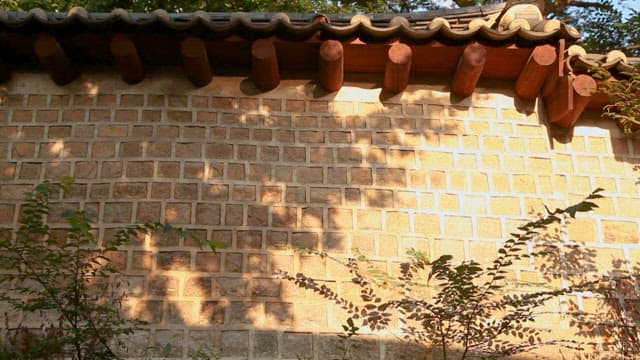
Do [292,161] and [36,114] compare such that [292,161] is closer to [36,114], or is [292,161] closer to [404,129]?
[404,129]

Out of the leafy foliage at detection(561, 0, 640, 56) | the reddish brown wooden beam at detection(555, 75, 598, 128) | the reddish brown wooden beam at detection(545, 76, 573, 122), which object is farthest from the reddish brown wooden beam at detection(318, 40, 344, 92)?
the leafy foliage at detection(561, 0, 640, 56)

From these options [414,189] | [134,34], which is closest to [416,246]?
[414,189]

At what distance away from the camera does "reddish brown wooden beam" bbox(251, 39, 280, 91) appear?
16.5ft

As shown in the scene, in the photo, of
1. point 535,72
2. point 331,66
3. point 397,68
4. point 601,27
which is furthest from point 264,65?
point 601,27

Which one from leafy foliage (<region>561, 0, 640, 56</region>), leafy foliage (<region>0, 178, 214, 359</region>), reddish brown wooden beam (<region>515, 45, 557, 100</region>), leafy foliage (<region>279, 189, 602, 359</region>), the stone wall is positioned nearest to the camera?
leafy foliage (<region>0, 178, 214, 359</region>)

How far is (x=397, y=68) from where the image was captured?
510 cm

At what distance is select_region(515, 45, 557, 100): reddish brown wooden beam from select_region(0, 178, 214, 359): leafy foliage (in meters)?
2.77

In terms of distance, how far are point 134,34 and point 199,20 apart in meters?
0.50

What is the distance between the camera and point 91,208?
193 inches

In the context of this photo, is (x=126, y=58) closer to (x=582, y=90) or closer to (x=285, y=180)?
(x=285, y=180)

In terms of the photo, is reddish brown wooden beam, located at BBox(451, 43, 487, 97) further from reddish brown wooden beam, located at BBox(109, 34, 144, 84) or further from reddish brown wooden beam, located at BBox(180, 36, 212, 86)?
reddish brown wooden beam, located at BBox(109, 34, 144, 84)

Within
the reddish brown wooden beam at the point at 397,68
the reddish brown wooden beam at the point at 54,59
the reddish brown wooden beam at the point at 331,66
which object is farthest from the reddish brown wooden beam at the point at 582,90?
the reddish brown wooden beam at the point at 54,59

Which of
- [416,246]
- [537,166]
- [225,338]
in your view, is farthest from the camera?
[537,166]

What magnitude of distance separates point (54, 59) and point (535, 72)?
342 centimetres
